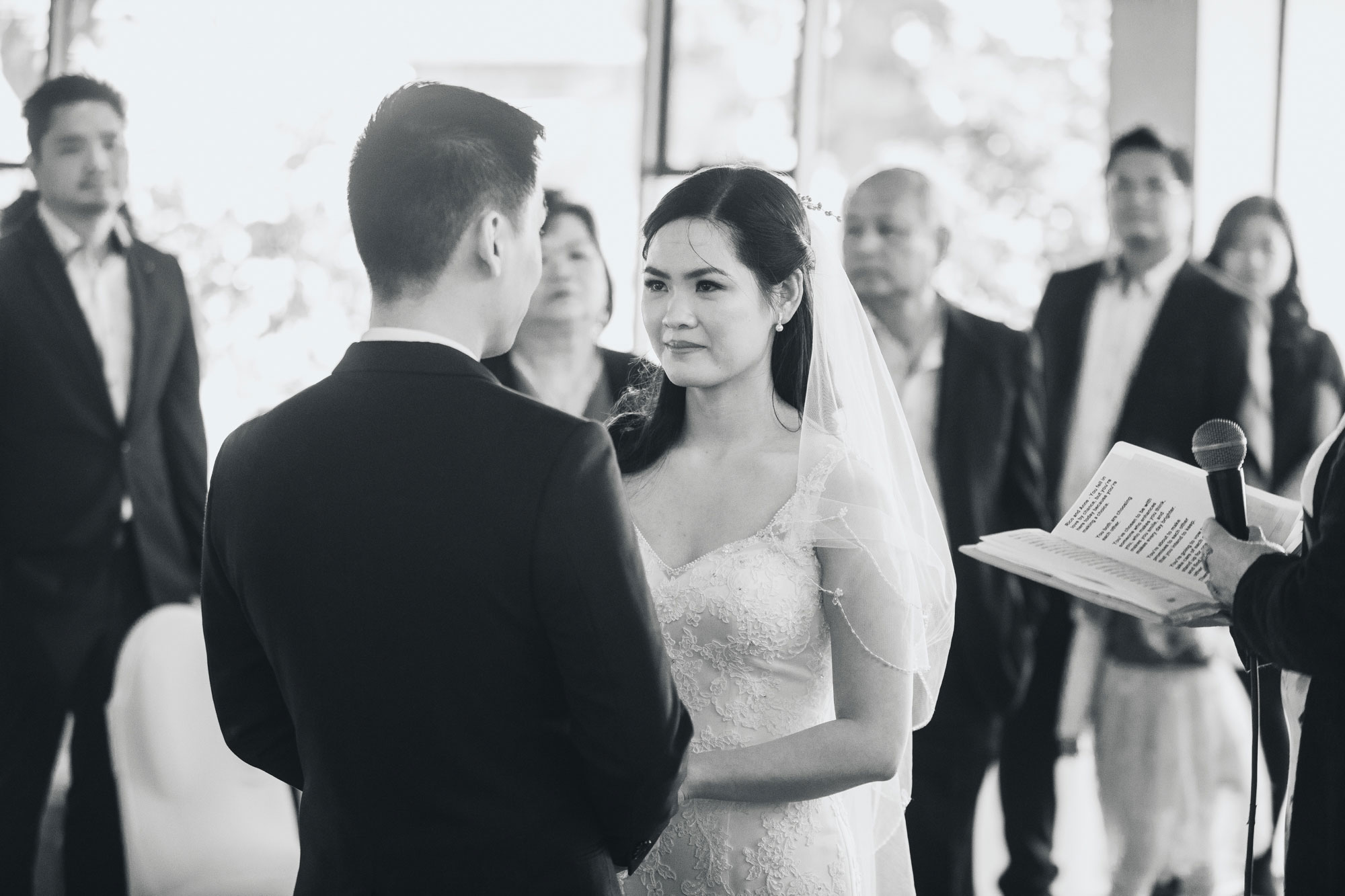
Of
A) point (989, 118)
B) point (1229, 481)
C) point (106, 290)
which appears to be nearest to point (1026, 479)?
point (989, 118)

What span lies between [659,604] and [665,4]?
10.0 ft

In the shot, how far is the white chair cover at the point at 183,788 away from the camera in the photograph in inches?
109

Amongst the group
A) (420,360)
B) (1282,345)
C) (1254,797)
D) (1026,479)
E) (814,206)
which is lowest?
(1254,797)

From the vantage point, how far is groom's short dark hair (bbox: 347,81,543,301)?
125cm

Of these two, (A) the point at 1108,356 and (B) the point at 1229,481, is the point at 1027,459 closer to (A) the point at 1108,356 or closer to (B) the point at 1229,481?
(A) the point at 1108,356

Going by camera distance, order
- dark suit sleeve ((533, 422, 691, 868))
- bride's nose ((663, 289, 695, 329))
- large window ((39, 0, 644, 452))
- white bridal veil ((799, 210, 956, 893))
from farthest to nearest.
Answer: large window ((39, 0, 644, 452)) < bride's nose ((663, 289, 695, 329)) < white bridal veil ((799, 210, 956, 893)) < dark suit sleeve ((533, 422, 691, 868))

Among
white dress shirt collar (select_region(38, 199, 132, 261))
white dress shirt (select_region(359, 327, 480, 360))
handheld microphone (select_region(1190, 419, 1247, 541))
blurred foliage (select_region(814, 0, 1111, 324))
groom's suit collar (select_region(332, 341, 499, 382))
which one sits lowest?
handheld microphone (select_region(1190, 419, 1247, 541))

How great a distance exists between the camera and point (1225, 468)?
169 centimetres

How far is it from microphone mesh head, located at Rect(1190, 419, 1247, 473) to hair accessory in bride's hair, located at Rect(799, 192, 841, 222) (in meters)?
0.72

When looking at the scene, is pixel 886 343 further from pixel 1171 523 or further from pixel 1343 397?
pixel 1171 523

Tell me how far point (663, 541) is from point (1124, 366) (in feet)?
7.84

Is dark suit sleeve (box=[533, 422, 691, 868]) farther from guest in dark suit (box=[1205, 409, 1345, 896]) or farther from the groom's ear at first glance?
guest in dark suit (box=[1205, 409, 1345, 896])

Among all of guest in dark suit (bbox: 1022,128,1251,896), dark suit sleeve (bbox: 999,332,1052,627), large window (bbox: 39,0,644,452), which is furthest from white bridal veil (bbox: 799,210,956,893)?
large window (bbox: 39,0,644,452)

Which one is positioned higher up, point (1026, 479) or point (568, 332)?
point (568, 332)
